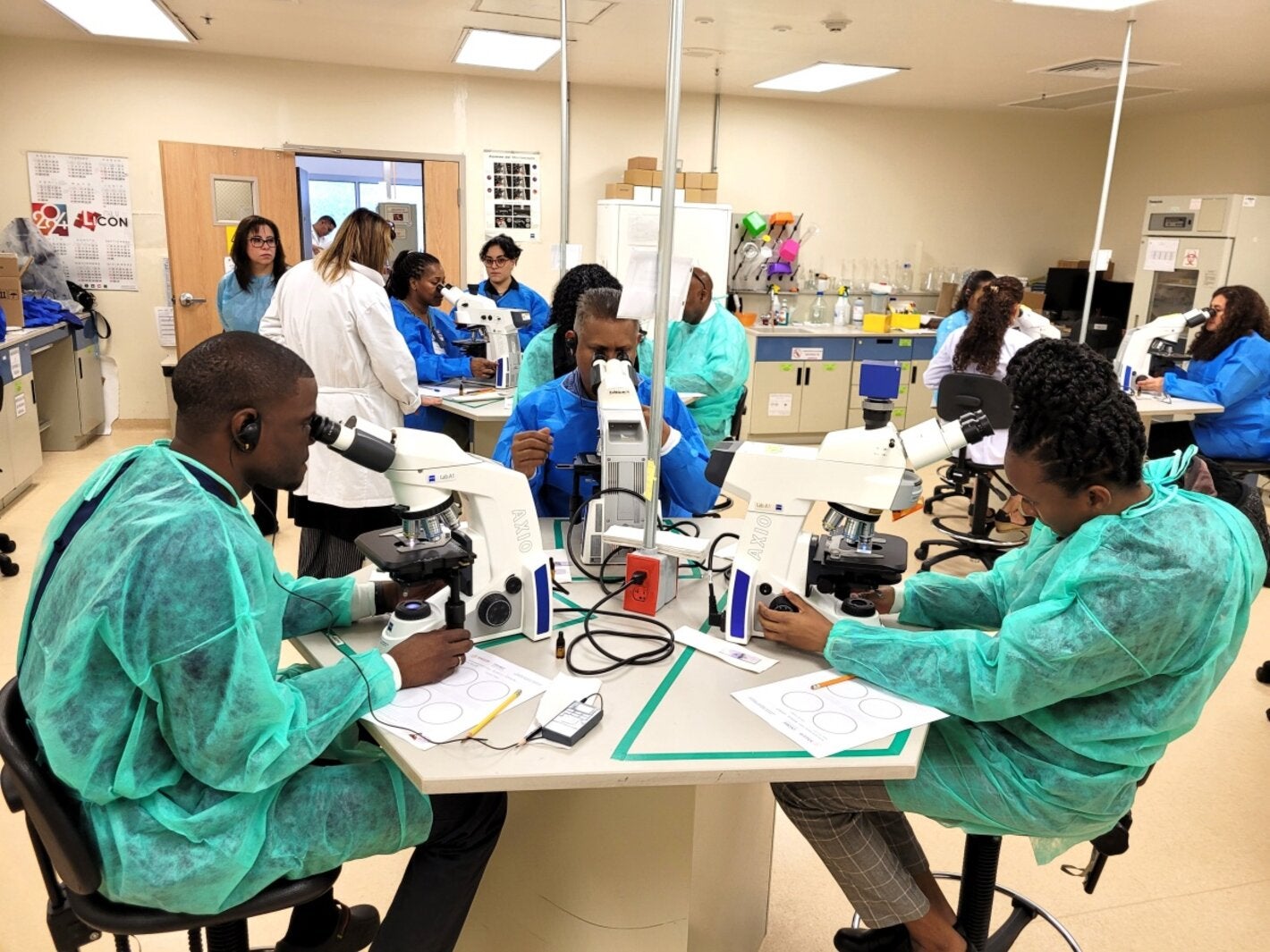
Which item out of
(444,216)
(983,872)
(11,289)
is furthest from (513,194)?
(983,872)

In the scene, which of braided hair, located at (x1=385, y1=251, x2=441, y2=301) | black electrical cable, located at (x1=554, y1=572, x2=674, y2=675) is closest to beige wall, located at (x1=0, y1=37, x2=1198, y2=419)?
braided hair, located at (x1=385, y1=251, x2=441, y2=301)

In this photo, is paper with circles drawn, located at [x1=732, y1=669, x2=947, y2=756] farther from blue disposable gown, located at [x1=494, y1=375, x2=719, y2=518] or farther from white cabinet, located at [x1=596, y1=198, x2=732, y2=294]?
white cabinet, located at [x1=596, y1=198, x2=732, y2=294]

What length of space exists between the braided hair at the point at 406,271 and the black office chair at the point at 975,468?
2199 millimetres

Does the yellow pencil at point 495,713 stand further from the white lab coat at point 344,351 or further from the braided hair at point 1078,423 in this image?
the white lab coat at point 344,351

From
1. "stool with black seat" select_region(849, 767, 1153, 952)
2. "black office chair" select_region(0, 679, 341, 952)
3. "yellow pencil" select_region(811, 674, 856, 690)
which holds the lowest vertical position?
"stool with black seat" select_region(849, 767, 1153, 952)

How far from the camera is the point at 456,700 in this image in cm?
132

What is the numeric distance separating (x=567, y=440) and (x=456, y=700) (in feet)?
3.33

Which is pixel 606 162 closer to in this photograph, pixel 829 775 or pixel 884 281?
pixel 884 281

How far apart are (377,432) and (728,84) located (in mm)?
5470

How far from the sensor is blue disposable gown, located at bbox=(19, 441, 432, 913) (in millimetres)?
1087

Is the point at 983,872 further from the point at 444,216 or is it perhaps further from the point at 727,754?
the point at 444,216

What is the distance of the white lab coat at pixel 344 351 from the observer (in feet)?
9.26

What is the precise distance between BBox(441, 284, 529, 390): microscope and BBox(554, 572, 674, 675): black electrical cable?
7.00ft

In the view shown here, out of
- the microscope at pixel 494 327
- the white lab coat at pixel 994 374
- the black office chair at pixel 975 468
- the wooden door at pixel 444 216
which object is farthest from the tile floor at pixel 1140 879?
the wooden door at pixel 444 216
